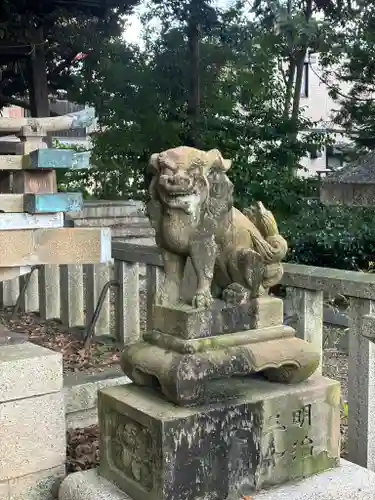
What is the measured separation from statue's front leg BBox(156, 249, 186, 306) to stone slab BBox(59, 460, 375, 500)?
0.71m

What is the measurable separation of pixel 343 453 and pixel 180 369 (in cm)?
159

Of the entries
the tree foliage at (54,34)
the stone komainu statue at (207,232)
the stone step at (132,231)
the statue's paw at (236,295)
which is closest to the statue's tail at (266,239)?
the stone komainu statue at (207,232)

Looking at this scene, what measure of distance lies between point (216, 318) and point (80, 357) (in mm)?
3113

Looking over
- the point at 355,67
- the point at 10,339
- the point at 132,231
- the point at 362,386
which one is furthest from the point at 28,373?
the point at 355,67

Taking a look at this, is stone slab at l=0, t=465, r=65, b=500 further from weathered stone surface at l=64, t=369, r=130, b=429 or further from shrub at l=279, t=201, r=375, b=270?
shrub at l=279, t=201, r=375, b=270

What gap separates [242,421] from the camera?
238cm

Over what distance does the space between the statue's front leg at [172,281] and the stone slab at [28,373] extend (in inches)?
29.9

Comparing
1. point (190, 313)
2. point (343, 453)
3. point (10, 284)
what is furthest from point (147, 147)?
point (190, 313)

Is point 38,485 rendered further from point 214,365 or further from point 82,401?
point 214,365

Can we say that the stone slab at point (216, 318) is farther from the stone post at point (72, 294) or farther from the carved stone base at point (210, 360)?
the stone post at point (72, 294)

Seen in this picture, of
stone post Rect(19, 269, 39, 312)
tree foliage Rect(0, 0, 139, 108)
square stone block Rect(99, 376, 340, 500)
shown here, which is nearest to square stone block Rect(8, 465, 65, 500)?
square stone block Rect(99, 376, 340, 500)

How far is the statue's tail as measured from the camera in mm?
2496

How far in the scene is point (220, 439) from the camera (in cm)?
234

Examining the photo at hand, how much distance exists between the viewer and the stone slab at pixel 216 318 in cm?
236
